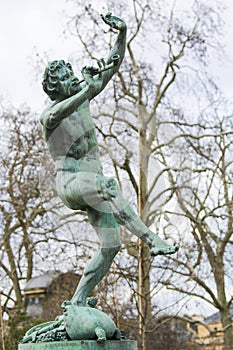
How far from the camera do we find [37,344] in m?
4.52

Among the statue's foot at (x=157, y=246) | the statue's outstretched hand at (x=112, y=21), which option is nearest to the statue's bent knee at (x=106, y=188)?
the statue's foot at (x=157, y=246)

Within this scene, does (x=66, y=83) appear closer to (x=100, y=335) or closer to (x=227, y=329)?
(x=100, y=335)

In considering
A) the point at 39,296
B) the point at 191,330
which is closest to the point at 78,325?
the point at 39,296

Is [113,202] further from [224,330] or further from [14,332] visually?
[224,330]

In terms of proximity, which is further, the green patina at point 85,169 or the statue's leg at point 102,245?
the statue's leg at point 102,245

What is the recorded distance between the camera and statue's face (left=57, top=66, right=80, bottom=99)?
4.97m

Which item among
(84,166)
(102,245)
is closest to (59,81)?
(84,166)

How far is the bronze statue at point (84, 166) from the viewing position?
15.6 ft

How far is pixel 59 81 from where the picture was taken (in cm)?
497

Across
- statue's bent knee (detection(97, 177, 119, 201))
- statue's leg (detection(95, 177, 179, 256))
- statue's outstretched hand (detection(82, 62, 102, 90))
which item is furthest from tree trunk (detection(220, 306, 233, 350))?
statue's outstretched hand (detection(82, 62, 102, 90))

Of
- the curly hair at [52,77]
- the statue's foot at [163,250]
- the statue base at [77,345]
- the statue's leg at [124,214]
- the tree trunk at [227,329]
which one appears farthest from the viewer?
the tree trunk at [227,329]

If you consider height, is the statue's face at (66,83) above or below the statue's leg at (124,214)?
above

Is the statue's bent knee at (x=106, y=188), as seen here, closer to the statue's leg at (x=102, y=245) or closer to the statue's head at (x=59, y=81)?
→ the statue's leg at (x=102, y=245)

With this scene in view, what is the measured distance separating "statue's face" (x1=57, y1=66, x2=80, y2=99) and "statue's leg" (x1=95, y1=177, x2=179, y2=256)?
74 centimetres
